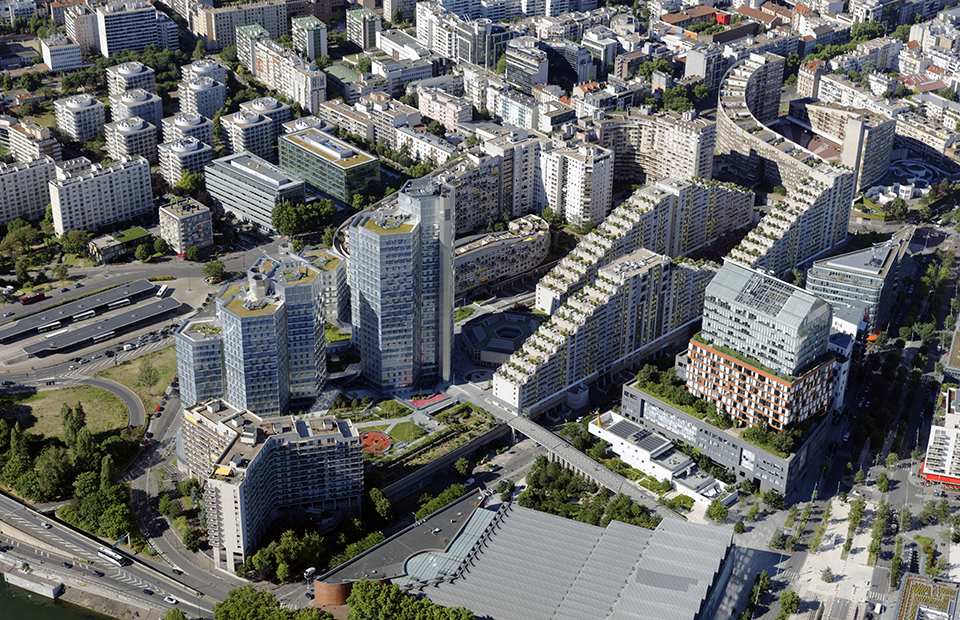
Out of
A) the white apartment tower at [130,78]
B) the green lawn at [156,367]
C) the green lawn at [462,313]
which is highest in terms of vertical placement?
the white apartment tower at [130,78]

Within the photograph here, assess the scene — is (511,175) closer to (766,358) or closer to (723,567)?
(766,358)

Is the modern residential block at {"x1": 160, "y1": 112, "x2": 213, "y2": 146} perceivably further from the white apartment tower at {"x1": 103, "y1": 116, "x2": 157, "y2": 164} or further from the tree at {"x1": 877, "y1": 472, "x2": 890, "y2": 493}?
the tree at {"x1": 877, "y1": 472, "x2": 890, "y2": 493}

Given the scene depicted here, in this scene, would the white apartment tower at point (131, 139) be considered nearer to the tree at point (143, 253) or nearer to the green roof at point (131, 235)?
the green roof at point (131, 235)

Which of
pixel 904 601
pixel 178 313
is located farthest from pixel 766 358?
pixel 178 313

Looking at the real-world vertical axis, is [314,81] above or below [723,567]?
above

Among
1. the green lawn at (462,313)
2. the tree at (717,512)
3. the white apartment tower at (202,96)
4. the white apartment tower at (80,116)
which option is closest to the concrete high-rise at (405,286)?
the green lawn at (462,313)

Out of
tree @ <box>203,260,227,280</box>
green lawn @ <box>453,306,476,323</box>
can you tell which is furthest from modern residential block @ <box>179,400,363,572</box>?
tree @ <box>203,260,227,280</box>
